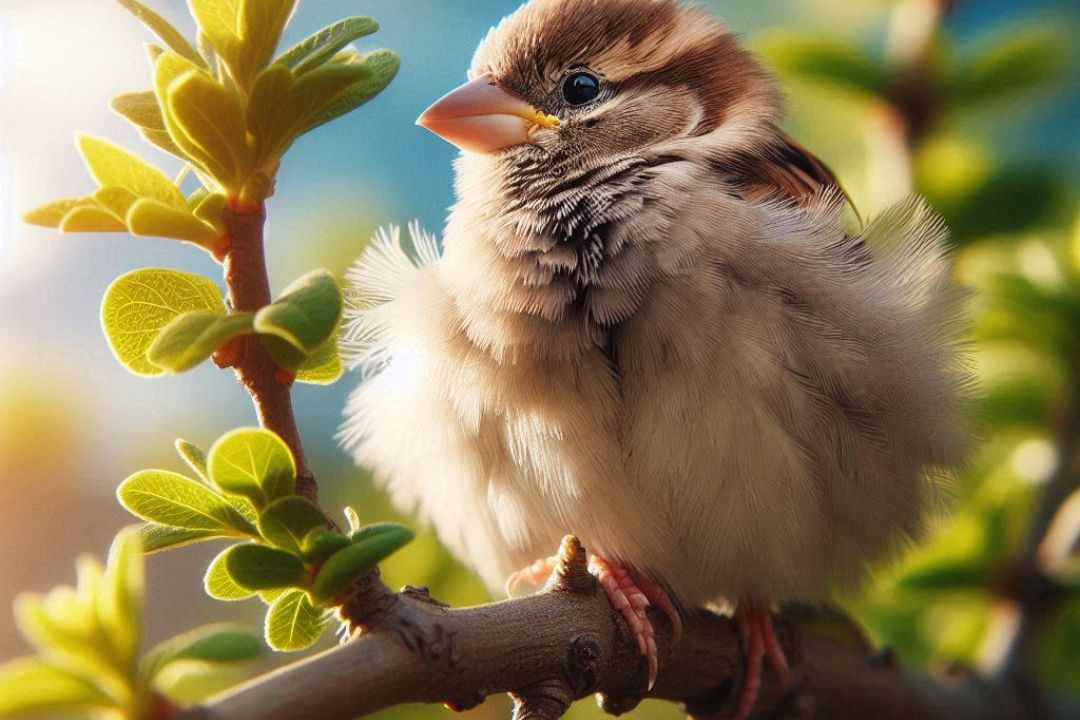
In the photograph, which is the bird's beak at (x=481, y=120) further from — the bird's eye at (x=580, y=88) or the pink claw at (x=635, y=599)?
the pink claw at (x=635, y=599)

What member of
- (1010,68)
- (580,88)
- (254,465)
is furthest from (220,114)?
(1010,68)

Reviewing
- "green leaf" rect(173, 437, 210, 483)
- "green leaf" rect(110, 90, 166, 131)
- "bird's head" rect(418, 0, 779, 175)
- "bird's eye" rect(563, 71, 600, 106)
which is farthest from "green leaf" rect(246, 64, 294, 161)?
"bird's eye" rect(563, 71, 600, 106)

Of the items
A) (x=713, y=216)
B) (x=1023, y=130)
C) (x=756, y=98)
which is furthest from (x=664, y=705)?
(x=1023, y=130)

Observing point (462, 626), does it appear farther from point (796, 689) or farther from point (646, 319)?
point (796, 689)

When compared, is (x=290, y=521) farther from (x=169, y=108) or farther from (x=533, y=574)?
(x=533, y=574)

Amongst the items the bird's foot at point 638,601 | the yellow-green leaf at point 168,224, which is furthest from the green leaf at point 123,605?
the bird's foot at point 638,601

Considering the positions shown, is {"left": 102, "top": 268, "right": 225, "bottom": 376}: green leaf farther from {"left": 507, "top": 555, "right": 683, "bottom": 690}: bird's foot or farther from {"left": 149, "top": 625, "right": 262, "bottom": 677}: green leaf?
{"left": 507, "top": 555, "right": 683, "bottom": 690}: bird's foot
